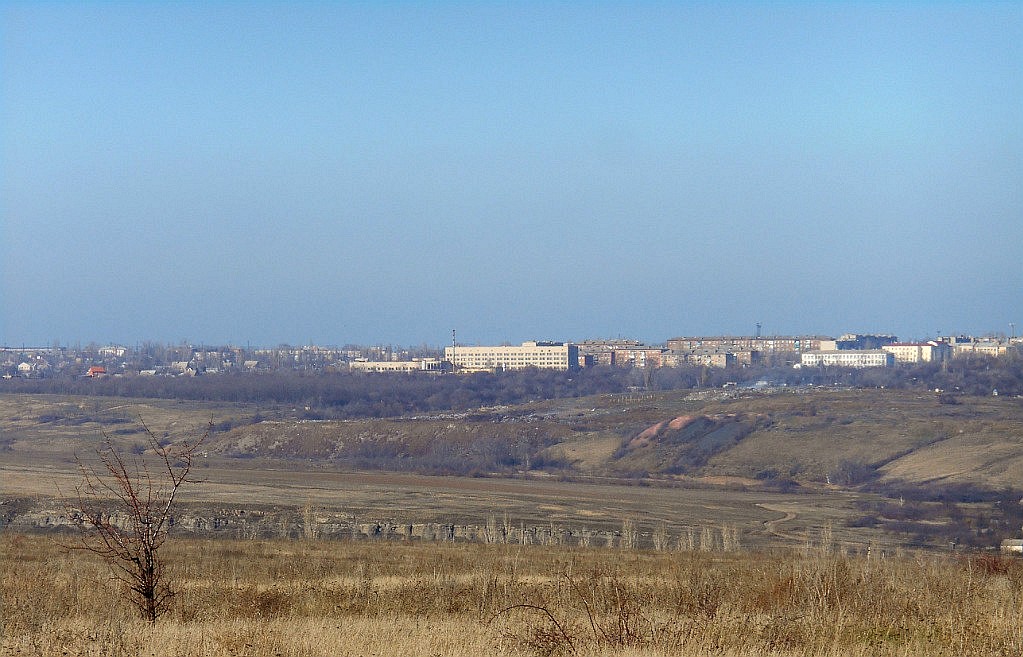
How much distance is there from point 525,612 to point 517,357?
576 ft

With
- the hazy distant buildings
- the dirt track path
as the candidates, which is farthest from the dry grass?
the hazy distant buildings

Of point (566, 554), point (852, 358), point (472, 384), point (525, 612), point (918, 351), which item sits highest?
point (918, 351)

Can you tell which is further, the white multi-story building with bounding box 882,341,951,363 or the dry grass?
the white multi-story building with bounding box 882,341,951,363

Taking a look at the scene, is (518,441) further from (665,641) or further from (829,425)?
(665,641)

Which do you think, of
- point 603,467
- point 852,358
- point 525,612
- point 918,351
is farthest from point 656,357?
point 525,612

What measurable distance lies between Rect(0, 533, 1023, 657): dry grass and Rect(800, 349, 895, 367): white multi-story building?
528 ft

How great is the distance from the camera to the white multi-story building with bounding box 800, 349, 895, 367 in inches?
6905

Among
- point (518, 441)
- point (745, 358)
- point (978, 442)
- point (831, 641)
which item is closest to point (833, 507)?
point (978, 442)

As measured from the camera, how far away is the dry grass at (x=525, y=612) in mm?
10844

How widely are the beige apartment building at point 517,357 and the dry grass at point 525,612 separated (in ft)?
514

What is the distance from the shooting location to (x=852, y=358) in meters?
180

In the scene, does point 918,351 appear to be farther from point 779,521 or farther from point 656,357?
point 779,521

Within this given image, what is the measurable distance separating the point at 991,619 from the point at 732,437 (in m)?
58.8

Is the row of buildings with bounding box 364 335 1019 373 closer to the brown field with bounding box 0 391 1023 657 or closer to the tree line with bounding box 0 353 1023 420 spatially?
the tree line with bounding box 0 353 1023 420
